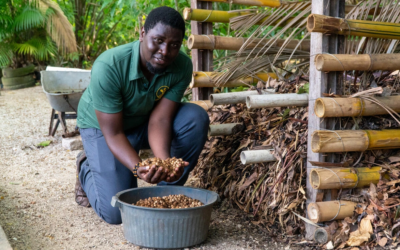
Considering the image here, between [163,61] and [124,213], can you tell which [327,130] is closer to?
[163,61]

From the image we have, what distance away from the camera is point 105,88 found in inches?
101

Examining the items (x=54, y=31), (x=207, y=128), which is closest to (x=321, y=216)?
(x=207, y=128)

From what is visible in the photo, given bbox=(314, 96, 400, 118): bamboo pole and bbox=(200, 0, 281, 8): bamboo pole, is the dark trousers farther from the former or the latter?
bbox=(200, 0, 281, 8): bamboo pole

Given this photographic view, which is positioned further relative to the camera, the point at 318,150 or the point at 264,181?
the point at 264,181

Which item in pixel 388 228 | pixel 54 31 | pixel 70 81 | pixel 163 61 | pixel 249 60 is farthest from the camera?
pixel 54 31

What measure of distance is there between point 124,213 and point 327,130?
1.23 meters

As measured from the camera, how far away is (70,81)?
545 cm

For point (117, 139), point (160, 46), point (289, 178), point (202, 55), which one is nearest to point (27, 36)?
point (202, 55)

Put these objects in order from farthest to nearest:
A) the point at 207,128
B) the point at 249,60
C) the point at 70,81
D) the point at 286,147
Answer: the point at 70,81, the point at 249,60, the point at 207,128, the point at 286,147

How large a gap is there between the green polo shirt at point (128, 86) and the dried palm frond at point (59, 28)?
5866 millimetres

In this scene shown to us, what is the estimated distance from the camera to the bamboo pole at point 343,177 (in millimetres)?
2373

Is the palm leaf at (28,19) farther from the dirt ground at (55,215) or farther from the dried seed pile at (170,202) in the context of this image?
the dried seed pile at (170,202)

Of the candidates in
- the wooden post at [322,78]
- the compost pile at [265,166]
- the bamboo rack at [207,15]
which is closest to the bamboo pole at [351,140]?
the wooden post at [322,78]

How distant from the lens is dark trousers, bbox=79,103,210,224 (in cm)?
282
